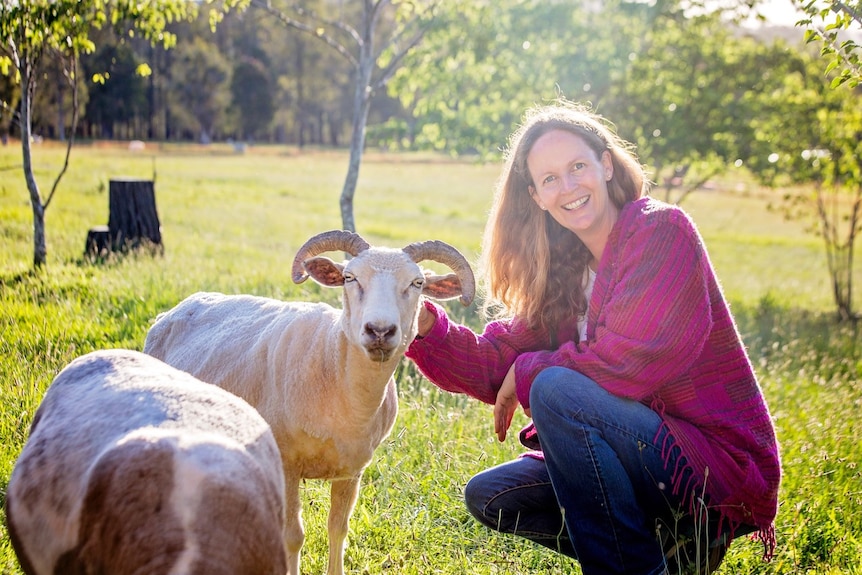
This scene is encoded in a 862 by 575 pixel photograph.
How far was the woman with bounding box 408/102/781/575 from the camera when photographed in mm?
3016

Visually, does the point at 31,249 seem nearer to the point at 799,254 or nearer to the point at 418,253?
the point at 418,253

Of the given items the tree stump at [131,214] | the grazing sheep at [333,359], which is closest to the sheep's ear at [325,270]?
the grazing sheep at [333,359]

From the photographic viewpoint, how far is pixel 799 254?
24.5m

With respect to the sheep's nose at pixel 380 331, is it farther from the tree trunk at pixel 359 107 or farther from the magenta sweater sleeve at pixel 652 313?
the tree trunk at pixel 359 107

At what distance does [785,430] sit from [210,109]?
2295 centimetres

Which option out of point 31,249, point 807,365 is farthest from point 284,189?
point 807,365

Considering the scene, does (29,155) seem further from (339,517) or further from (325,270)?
(339,517)

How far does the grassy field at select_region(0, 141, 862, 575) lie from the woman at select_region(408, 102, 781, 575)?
1.82 ft

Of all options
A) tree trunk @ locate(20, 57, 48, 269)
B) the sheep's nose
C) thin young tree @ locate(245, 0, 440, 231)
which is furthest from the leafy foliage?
tree trunk @ locate(20, 57, 48, 269)

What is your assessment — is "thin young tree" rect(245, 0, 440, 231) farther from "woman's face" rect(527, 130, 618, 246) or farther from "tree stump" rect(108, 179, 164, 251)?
"woman's face" rect(527, 130, 618, 246)

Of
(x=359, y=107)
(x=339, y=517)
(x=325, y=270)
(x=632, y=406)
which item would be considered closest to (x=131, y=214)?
(x=359, y=107)

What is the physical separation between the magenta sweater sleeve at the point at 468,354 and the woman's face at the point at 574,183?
588mm

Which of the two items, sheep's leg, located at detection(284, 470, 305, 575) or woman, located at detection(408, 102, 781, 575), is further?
sheep's leg, located at detection(284, 470, 305, 575)

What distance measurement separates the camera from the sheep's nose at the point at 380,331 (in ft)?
10.3
